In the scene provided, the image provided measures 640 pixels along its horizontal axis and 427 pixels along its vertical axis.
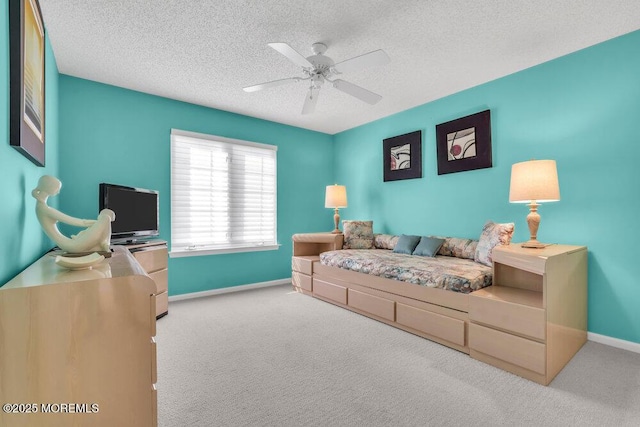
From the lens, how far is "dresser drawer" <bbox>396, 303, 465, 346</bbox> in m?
2.47

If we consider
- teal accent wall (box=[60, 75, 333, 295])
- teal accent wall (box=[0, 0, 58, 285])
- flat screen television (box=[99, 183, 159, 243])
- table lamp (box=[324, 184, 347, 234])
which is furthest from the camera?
table lamp (box=[324, 184, 347, 234])

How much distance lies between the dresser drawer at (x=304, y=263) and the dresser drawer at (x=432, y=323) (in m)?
1.51

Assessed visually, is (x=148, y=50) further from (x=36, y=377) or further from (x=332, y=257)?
(x=332, y=257)

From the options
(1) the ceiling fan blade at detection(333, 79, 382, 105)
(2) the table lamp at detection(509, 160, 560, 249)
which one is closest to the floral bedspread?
(2) the table lamp at detection(509, 160, 560, 249)

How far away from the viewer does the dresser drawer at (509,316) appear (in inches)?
78.4

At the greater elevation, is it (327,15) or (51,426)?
(327,15)

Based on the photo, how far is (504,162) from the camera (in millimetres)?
3227

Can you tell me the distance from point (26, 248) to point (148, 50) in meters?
1.98

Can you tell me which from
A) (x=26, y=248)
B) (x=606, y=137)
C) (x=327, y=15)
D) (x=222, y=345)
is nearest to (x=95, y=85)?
(x=26, y=248)

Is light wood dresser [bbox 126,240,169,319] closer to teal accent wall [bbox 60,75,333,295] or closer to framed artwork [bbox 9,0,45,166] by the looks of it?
teal accent wall [bbox 60,75,333,295]

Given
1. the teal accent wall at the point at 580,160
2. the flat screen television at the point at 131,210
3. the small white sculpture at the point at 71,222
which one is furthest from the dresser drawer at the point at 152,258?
the teal accent wall at the point at 580,160

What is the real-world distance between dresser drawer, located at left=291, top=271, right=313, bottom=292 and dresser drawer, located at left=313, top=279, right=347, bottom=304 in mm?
131

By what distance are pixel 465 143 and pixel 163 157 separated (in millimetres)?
3801

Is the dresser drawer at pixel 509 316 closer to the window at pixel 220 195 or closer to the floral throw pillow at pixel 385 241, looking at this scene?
the floral throw pillow at pixel 385 241
